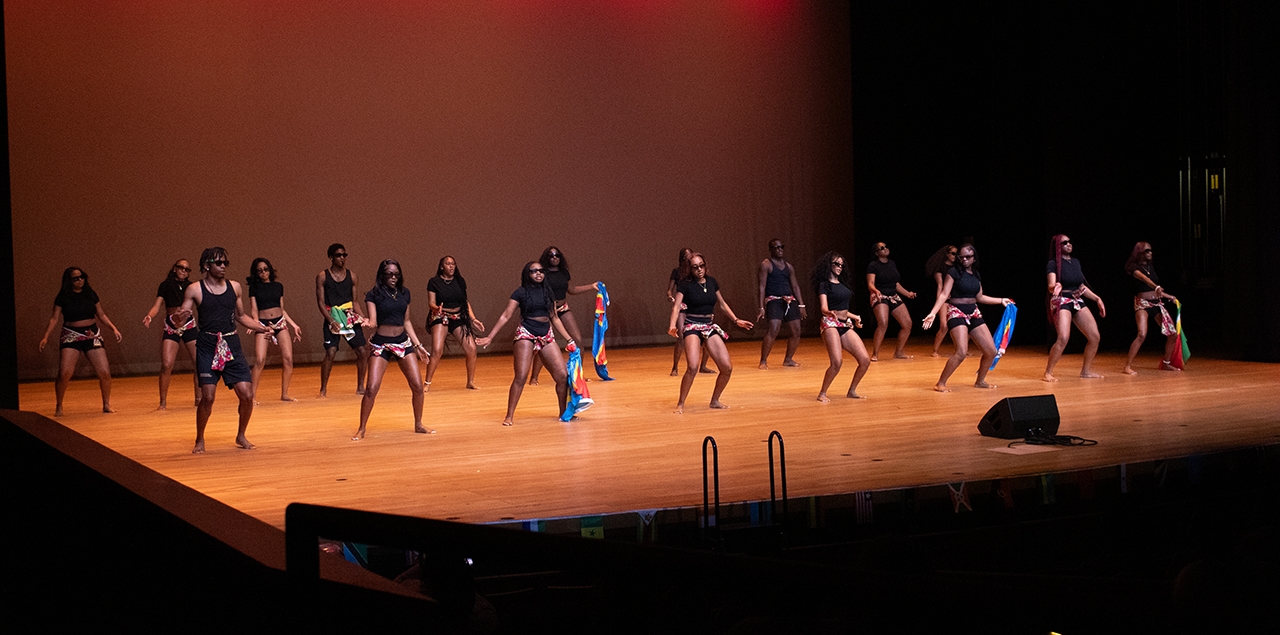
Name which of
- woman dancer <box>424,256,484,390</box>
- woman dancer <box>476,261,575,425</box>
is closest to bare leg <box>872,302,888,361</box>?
woman dancer <box>424,256,484,390</box>

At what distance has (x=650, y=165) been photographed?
16516mm

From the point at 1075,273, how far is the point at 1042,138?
4.28 metres

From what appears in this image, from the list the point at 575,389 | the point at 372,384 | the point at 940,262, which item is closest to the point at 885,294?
the point at 940,262

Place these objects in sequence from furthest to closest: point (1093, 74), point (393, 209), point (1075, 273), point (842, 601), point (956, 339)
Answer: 1. point (393, 209)
2. point (1093, 74)
3. point (1075, 273)
4. point (956, 339)
5. point (842, 601)

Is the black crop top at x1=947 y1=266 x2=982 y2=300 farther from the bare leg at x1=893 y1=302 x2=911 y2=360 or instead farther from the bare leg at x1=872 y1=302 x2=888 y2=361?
the bare leg at x1=893 y1=302 x2=911 y2=360

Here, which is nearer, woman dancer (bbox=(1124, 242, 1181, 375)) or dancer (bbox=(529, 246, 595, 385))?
dancer (bbox=(529, 246, 595, 385))

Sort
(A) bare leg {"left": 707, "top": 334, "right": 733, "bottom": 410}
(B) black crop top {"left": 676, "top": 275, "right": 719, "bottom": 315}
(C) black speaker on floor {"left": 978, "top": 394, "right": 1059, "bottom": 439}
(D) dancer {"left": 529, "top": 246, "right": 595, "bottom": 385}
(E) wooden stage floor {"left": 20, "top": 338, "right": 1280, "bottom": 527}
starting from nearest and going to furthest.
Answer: (E) wooden stage floor {"left": 20, "top": 338, "right": 1280, "bottom": 527}
(C) black speaker on floor {"left": 978, "top": 394, "right": 1059, "bottom": 439}
(A) bare leg {"left": 707, "top": 334, "right": 733, "bottom": 410}
(B) black crop top {"left": 676, "top": 275, "right": 719, "bottom": 315}
(D) dancer {"left": 529, "top": 246, "right": 595, "bottom": 385}

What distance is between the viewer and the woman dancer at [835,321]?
9.82 metres

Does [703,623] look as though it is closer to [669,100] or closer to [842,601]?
[842,601]

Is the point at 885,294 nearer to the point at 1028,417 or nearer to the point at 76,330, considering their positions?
the point at 1028,417

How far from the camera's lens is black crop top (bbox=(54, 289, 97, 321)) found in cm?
977

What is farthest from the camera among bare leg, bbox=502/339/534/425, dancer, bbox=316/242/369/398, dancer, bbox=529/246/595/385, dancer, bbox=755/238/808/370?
dancer, bbox=755/238/808/370

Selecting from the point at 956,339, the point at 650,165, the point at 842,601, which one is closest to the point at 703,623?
the point at 842,601

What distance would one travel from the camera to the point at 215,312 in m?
7.55
